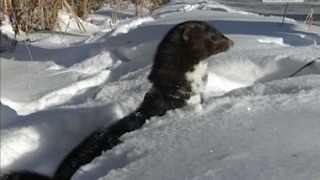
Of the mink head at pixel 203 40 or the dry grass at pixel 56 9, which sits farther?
the dry grass at pixel 56 9

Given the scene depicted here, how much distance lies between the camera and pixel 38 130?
A: 268cm

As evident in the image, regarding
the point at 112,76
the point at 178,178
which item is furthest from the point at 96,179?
the point at 112,76

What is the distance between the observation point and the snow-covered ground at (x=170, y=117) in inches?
76.3

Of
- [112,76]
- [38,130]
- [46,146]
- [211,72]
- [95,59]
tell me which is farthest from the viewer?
[95,59]

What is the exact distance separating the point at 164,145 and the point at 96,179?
0.24m

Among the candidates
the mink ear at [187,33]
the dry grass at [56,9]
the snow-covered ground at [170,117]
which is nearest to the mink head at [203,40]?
the mink ear at [187,33]

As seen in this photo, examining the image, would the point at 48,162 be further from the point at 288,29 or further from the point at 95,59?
the point at 288,29

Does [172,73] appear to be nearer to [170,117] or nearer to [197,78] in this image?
[197,78]

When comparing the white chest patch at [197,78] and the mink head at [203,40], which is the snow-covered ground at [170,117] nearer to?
the white chest patch at [197,78]

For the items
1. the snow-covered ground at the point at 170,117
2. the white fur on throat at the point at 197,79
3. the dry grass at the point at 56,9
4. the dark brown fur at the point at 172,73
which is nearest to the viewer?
the snow-covered ground at the point at 170,117

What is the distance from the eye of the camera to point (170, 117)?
2785 millimetres

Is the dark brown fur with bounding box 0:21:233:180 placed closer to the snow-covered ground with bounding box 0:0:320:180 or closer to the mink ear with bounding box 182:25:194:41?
the mink ear with bounding box 182:25:194:41

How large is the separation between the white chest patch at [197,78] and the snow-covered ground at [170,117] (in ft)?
0.21

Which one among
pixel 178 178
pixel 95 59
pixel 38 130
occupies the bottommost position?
pixel 95 59
